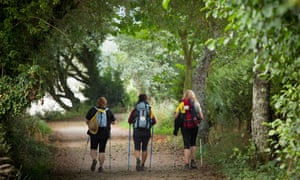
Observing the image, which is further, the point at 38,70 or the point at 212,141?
the point at 212,141

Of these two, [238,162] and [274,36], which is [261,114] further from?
[274,36]

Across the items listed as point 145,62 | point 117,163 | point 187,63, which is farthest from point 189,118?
point 145,62

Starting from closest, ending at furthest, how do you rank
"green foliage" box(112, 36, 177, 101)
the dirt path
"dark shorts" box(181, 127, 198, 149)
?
the dirt path < "dark shorts" box(181, 127, 198, 149) < "green foliage" box(112, 36, 177, 101)

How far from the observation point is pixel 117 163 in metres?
14.0

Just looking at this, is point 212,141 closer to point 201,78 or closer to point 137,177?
point 201,78

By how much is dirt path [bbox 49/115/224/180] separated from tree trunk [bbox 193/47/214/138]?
3.81ft

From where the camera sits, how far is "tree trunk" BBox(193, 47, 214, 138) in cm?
1600

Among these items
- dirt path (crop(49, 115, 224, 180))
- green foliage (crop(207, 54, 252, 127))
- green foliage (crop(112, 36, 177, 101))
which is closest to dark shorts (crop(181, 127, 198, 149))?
dirt path (crop(49, 115, 224, 180))

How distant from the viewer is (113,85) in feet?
115

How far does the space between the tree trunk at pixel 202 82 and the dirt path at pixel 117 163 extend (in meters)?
1.16

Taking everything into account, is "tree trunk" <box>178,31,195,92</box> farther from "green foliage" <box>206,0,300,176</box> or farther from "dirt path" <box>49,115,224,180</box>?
"green foliage" <box>206,0,300,176</box>

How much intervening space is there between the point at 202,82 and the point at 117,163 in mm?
4224

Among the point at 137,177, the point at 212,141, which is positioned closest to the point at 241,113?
the point at 212,141

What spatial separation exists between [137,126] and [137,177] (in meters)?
1.48
